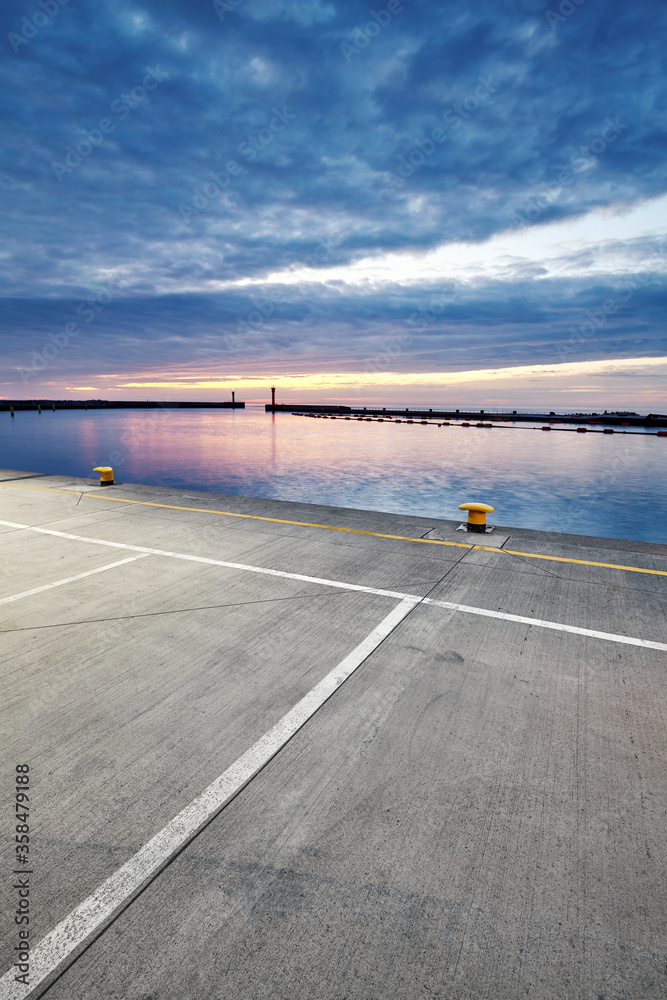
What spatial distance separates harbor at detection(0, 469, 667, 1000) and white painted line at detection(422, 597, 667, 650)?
0.08 feet

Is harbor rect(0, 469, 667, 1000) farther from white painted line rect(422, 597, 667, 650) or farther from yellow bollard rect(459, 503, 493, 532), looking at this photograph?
yellow bollard rect(459, 503, 493, 532)

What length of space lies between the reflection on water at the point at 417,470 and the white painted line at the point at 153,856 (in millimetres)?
17544

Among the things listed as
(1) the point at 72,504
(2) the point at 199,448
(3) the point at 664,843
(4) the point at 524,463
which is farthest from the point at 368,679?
(2) the point at 199,448

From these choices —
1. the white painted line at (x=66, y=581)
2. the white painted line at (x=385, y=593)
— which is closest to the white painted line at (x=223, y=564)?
the white painted line at (x=385, y=593)

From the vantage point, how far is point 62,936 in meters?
2.12

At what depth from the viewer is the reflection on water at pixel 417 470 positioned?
22.6m

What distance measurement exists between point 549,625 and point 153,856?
13.2ft

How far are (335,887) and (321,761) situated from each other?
32.4 inches

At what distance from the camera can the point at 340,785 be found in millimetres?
2939

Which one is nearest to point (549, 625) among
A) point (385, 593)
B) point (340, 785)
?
point (385, 593)

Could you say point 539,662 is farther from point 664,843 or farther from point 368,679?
point 664,843

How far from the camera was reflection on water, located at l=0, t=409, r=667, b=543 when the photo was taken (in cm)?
2264

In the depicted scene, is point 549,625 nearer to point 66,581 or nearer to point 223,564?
point 223,564

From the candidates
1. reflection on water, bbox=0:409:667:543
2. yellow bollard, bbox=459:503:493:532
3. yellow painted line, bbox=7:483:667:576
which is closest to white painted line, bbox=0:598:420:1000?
yellow painted line, bbox=7:483:667:576
